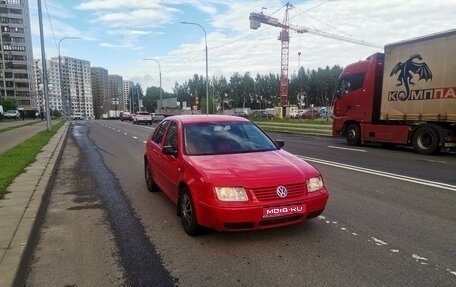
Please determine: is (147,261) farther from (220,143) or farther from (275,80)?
(275,80)

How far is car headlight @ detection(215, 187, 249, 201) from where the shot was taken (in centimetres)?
449

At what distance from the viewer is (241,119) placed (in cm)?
671

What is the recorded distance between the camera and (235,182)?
14.9 feet

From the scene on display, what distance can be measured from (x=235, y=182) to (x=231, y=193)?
0.13 metres

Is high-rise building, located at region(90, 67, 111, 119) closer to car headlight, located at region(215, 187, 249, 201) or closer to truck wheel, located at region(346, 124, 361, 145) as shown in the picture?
truck wheel, located at region(346, 124, 361, 145)

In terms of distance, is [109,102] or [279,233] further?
[109,102]

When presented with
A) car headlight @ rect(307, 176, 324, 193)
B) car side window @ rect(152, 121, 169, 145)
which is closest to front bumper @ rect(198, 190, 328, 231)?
car headlight @ rect(307, 176, 324, 193)

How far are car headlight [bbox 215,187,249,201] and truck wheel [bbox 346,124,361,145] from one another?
1362 centimetres

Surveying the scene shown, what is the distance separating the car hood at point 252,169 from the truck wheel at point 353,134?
12.5 meters

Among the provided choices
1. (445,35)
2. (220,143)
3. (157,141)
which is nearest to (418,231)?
(220,143)

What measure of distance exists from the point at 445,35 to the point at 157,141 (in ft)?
35.2

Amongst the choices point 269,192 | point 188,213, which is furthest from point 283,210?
point 188,213

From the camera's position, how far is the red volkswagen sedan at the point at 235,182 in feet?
→ 14.7

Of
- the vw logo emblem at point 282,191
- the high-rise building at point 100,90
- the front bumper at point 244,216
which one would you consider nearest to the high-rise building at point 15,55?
the high-rise building at point 100,90
